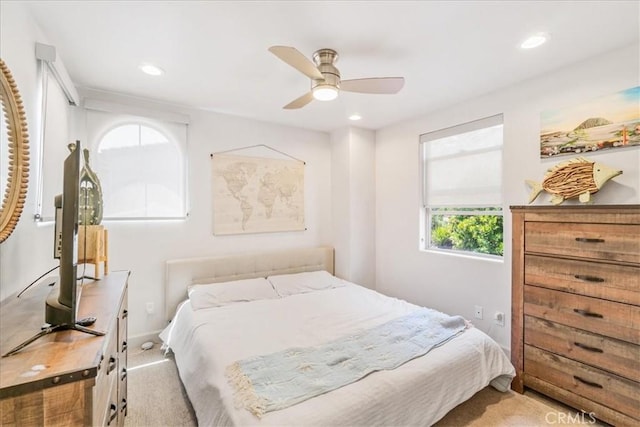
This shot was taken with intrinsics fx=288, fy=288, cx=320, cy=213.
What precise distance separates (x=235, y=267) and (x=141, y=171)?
4.67ft

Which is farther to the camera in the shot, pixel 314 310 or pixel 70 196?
pixel 314 310

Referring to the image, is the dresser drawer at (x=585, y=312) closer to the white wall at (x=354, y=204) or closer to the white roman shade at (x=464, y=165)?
the white roman shade at (x=464, y=165)

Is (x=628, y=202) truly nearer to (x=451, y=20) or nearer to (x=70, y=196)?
(x=451, y=20)

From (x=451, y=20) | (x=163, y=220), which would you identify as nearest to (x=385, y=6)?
(x=451, y=20)

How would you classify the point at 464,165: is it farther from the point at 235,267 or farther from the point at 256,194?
the point at 235,267

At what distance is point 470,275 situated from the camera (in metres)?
2.97

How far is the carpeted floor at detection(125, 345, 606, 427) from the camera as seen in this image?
1932mm

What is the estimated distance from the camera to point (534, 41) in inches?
77.7

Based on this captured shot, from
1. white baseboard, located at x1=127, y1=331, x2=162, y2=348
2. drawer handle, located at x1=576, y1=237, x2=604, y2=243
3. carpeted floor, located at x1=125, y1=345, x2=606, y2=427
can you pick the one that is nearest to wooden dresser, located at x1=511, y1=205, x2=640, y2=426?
drawer handle, located at x1=576, y1=237, x2=604, y2=243

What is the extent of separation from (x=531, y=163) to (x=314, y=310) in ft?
7.64

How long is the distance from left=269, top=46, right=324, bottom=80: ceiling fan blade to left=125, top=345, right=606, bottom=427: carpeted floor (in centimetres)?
241

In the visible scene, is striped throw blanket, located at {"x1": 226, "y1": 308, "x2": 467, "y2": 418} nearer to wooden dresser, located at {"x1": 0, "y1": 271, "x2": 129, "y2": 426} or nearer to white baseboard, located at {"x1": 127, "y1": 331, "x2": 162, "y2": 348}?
wooden dresser, located at {"x1": 0, "y1": 271, "x2": 129, "y2": 426}

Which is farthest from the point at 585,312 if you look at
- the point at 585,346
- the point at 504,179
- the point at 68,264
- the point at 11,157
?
the point at 11,157

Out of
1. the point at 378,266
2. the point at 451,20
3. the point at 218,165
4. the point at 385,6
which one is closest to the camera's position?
the point at 385,6
